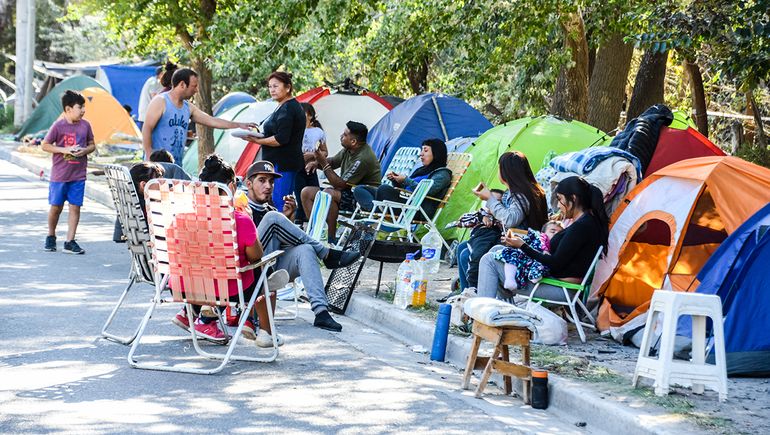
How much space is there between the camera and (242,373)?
7.14 metres

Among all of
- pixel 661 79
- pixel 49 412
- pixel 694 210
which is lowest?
pixel 49 412

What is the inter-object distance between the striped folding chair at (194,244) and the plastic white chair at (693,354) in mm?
2467

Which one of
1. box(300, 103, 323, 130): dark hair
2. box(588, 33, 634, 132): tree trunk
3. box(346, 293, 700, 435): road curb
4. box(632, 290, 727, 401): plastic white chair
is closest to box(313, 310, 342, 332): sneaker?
box(346, 293, 700, 435): road curb

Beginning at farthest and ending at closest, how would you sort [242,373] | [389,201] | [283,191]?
1. [389,201]
2. [283,191]
3. [242,373]

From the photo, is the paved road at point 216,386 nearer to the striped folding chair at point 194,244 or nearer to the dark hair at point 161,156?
the striped folding chair at point 194,244

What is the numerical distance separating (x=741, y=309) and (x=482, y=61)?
11.3m

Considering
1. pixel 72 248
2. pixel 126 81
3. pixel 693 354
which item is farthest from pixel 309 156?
pixel 126 81

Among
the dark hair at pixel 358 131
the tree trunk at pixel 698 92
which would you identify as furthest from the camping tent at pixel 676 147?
the tree trunk at pixel 698 92

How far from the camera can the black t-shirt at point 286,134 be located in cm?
1134

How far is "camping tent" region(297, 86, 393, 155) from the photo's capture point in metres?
19.3

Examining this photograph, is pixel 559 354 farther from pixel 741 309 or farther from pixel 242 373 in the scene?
pixel 242 373

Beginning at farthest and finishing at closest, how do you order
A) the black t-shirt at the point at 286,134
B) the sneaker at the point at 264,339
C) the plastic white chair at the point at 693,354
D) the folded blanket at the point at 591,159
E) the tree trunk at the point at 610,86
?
the tree trunk at the point at 610,86, the black t-shirt at the point at 286,134, the folded blanket at the point at 591,159, the sneaker at the point at 264,339, the plastic white chair at the point at 693,354

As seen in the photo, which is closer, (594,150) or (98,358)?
(98,358)

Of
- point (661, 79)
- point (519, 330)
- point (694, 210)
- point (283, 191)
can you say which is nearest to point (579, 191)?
point (694, 210)
